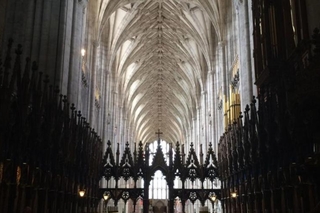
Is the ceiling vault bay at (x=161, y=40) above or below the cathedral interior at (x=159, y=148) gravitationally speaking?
above

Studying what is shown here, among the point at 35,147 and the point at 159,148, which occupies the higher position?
the point at 159,148

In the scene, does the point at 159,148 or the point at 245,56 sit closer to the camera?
the point at 245,56

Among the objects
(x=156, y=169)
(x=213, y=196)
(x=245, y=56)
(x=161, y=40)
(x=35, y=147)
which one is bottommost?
(x=213, y=196)

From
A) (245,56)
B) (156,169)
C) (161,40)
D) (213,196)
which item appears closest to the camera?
(245,56)

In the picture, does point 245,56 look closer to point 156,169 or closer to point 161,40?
point 156,169

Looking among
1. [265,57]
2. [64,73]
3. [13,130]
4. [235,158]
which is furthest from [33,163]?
[235,158]

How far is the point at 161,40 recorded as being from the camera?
40.1 m

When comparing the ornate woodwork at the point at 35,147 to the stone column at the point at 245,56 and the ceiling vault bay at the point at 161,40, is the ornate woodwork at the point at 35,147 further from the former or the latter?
the ceiling vault bay at the point at 161,40

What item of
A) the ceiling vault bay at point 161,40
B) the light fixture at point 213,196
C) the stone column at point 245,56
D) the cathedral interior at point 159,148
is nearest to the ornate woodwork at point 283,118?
the cathedral interior at point 159,148

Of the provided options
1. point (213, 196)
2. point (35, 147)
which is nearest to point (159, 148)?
point (213, 196)

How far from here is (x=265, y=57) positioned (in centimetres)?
1147

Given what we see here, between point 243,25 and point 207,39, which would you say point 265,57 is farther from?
point 207,39

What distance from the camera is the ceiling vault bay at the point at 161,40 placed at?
31.6m

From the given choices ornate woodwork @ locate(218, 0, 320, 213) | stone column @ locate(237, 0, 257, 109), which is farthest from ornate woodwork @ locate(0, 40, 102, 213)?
stone column @ locate(237, 0, 257, 109)
